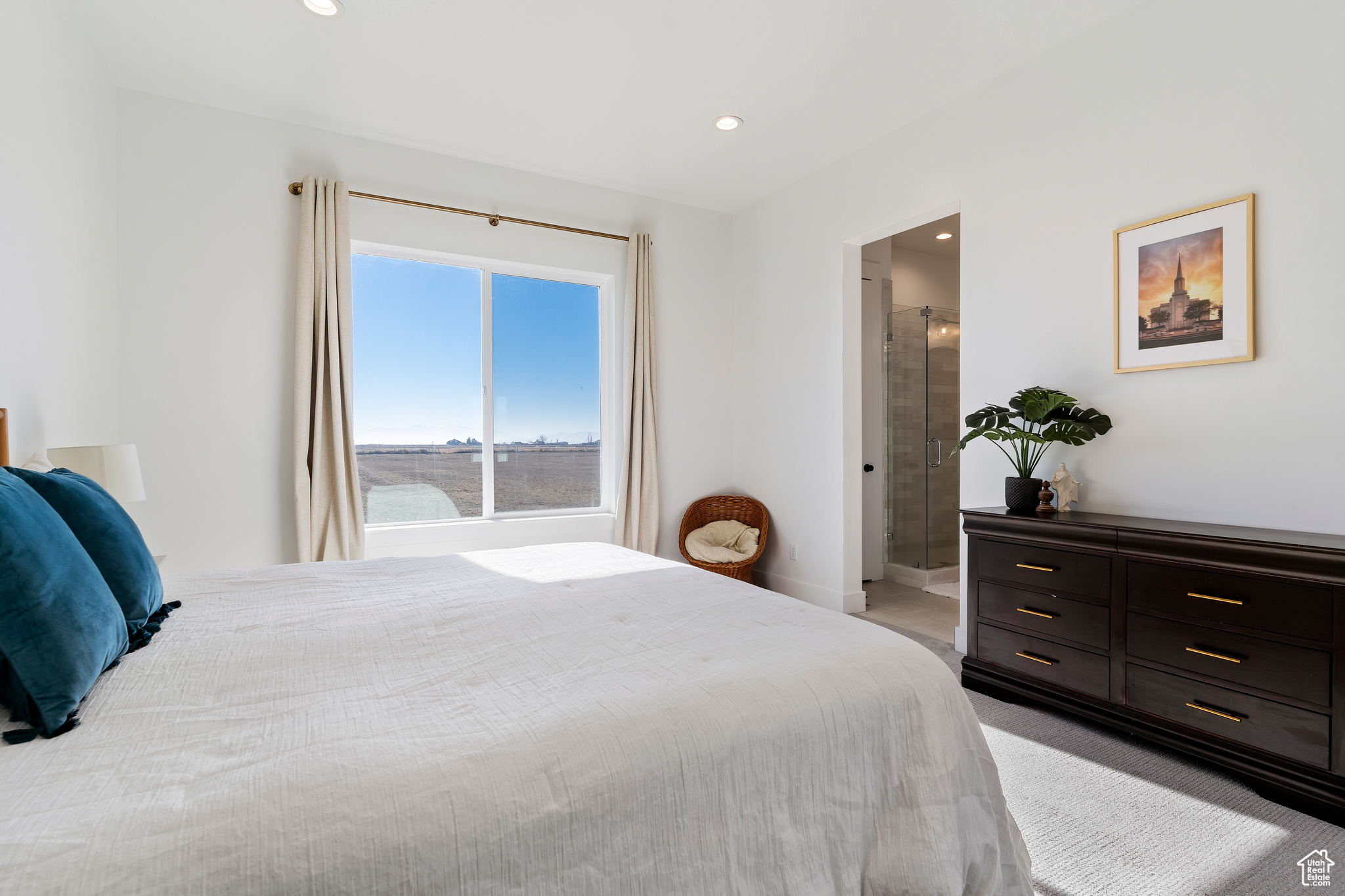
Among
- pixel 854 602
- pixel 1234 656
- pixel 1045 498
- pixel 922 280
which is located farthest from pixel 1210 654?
pixel 922 280

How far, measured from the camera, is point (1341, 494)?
2102 mm

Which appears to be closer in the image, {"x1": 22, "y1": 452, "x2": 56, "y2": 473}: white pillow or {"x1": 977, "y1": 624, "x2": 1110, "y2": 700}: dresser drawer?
{"x1": 22, "y1": 452, "x2": 56, "y2": 473}: white pillow

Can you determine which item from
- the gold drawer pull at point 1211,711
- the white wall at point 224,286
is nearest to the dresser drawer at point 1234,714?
the gold drawer pull at point 1211,711

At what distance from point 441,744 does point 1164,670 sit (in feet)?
7.71

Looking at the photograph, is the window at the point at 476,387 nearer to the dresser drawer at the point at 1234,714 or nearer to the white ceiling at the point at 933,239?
the white ceiling at the point at 933,239

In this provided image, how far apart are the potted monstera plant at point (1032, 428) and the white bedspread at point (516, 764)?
158 centimetres

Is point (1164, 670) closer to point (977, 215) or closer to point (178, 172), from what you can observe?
point (977, 215)

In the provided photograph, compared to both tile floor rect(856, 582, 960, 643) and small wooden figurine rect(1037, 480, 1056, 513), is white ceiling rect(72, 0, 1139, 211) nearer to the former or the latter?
small wooden figurine rect(1037, 480, 1056, 513)

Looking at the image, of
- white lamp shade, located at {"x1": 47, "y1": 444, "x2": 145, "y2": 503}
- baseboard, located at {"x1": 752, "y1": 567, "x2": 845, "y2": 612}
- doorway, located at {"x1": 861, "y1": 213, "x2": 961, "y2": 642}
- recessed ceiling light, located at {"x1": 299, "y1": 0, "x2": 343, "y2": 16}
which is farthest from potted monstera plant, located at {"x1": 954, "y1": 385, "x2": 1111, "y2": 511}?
white lamp shade, located at {"x1": 47, "y1": 444, "x2": 145, "y2": 503}

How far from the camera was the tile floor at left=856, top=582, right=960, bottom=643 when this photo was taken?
3.83 m

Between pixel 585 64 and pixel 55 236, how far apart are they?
2178 millimetres

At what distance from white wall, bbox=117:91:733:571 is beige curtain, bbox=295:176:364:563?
14 cm

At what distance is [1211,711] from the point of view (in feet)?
6.81

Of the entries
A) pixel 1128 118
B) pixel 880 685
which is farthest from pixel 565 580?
pixel 1128 118
